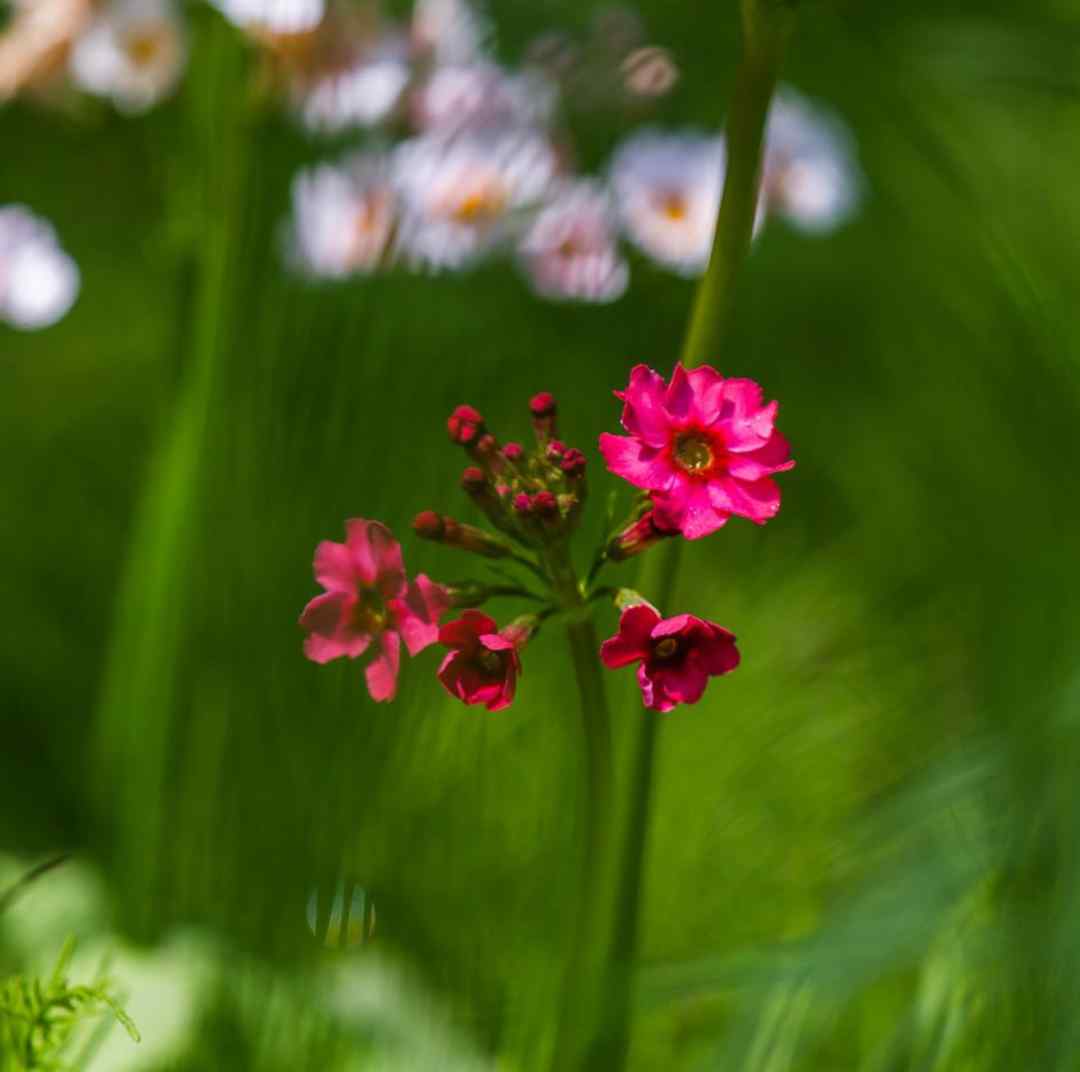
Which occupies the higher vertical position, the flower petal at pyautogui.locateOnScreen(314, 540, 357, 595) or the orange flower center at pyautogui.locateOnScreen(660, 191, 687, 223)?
the orange flower center at pyautogui.locateOnScreen(660, 191, 687, 223)

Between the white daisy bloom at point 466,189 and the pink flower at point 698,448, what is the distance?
0.64 feet

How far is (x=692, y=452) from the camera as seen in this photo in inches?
13.0

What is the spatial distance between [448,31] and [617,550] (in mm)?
372

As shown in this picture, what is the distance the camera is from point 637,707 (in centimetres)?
38

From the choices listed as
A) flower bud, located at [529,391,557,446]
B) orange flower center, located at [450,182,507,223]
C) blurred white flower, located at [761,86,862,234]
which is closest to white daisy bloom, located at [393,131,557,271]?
orange flower center, located at [450,182,507,223]

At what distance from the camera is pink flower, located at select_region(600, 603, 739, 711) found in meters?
0.32

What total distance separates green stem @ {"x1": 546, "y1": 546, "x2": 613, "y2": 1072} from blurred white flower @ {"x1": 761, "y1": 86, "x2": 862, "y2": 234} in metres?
0.52

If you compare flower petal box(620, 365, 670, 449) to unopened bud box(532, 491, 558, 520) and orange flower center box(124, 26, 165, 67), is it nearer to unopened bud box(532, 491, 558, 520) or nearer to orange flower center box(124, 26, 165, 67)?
unopened bud box(532, 491, 558, 520)

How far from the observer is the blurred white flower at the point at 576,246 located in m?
0.50

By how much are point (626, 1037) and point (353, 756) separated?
149 millimetres

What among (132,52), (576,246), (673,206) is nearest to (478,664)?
(576,246)

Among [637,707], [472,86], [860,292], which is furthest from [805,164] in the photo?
[637,707]

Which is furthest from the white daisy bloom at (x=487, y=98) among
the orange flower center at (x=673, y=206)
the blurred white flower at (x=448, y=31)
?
the orange flower center at (x=673, y=206)

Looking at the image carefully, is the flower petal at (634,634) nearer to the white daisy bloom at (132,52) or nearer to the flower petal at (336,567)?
the flower petal at (336,567)
